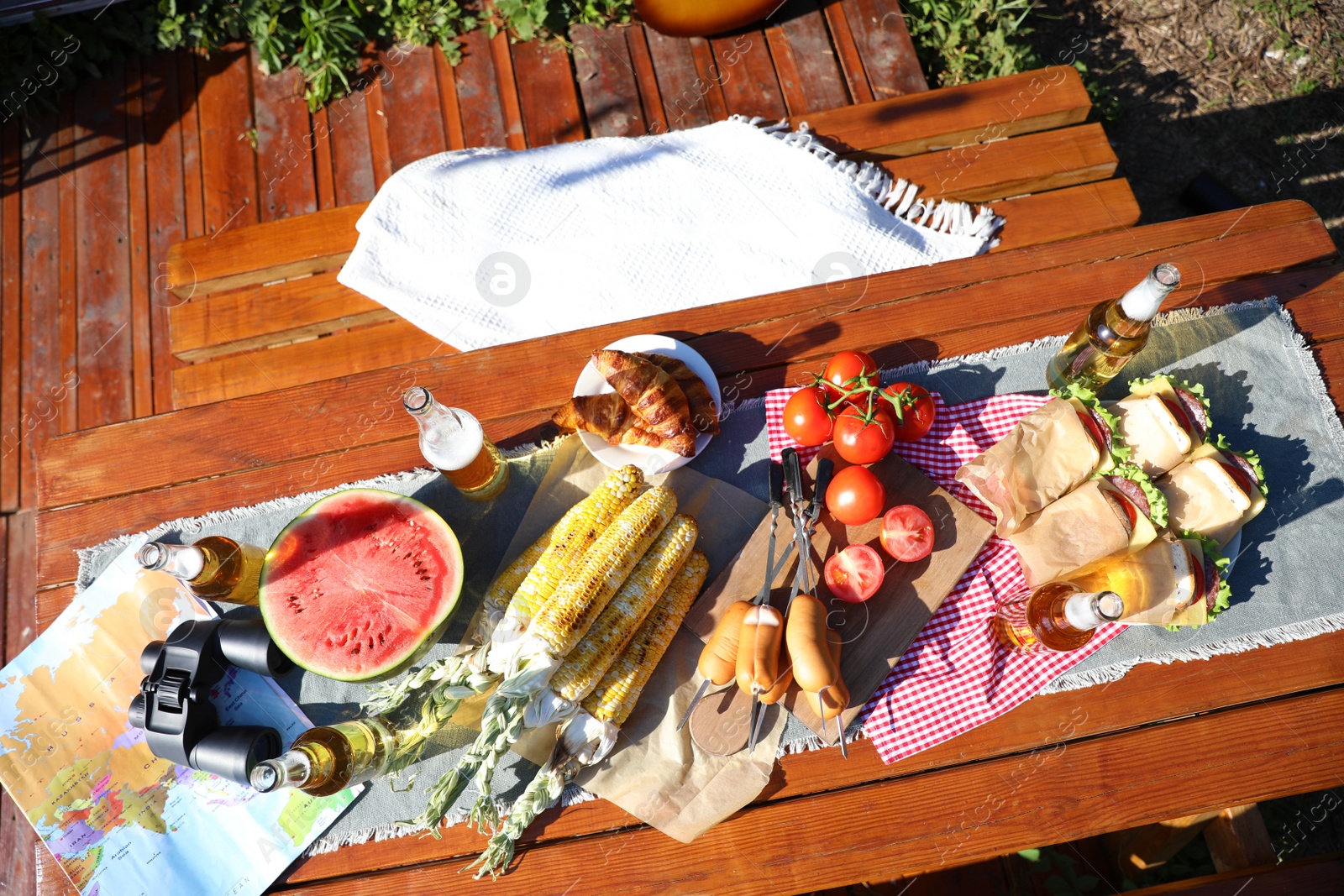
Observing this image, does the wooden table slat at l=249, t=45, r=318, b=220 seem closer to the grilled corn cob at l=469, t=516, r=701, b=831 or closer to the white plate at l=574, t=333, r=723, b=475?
the white plate at l=574, t=333, r=723, b=475

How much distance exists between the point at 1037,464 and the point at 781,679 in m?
0.85

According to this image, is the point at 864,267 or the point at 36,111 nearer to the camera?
the point at 864,267

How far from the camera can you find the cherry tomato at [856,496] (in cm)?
194

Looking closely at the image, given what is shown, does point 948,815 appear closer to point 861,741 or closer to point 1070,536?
point 861,741

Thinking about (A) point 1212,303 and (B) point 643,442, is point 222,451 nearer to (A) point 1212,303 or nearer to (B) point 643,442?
(B) point 643,442

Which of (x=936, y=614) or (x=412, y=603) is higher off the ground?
(x=412, y=603)

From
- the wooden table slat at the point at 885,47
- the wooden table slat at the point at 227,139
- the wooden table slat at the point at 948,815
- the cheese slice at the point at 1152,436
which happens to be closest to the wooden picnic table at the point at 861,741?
the wooden table slat at the point at 948,815

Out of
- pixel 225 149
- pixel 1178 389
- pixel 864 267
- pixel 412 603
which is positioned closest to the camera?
pixel 412 603

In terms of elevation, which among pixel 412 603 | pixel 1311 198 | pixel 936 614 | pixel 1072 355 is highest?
pixel 412 603

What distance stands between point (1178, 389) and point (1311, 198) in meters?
2.81

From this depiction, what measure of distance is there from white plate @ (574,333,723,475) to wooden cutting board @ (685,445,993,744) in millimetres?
308

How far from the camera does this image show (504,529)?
216cm

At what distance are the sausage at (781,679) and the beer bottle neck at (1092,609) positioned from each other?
644mm

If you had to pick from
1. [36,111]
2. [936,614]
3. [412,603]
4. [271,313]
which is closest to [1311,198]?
[936,614]
